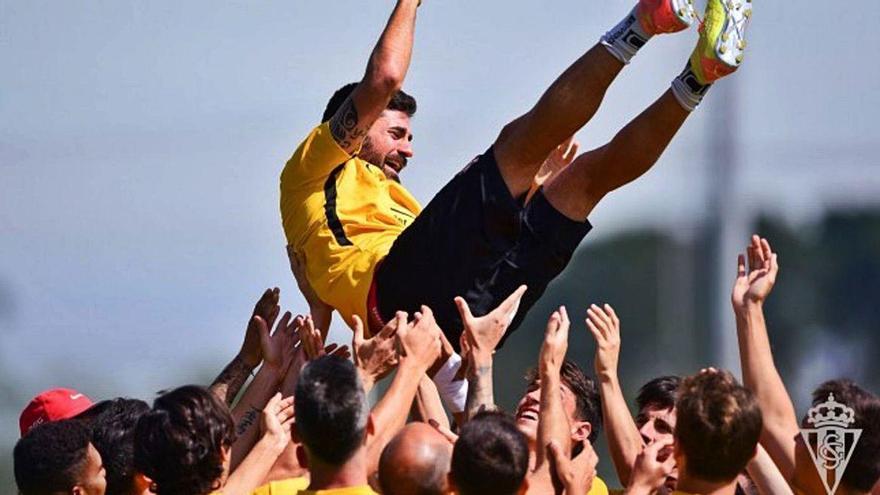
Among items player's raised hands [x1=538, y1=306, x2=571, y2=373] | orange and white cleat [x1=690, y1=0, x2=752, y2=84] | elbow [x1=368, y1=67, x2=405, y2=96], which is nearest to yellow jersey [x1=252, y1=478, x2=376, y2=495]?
player's raised hands [x1=538, y1=306, x2=571, y2=373]

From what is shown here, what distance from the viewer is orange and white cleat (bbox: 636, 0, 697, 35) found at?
8.23 m

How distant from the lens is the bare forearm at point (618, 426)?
7.71m

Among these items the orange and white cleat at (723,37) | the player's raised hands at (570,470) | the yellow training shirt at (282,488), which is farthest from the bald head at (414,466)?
the orange and white cleat at (723,37)

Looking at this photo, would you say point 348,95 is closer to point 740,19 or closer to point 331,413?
point 740,19

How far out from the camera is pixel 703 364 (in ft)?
54.0

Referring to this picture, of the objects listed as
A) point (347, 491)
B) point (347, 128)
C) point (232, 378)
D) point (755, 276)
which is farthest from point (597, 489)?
point (347, 128)

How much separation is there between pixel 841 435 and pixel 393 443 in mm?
1607

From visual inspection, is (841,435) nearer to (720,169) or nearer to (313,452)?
(313,452)

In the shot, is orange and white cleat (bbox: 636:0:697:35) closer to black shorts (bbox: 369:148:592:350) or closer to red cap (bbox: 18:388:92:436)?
black shorts (bbox: 369:148:592:350)

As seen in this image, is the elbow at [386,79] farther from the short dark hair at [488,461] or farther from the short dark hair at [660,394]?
the short dark hair at [488,461]

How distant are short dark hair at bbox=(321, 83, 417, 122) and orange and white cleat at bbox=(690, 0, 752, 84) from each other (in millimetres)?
1566

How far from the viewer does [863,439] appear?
299 inches

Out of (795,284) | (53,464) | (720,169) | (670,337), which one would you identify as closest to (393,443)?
(53,464)

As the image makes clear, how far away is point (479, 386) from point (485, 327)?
0.21 m
